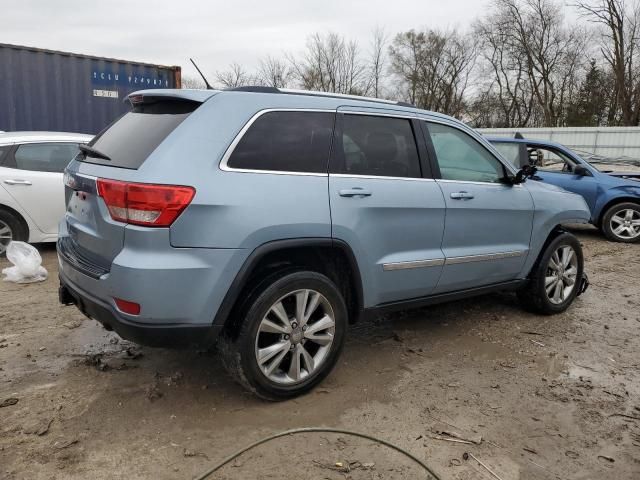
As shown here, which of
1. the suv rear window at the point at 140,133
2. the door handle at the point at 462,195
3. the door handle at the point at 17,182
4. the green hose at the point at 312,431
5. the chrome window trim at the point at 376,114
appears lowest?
the green hose at the point at 312,431

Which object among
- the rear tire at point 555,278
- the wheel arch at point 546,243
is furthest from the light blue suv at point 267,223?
the rear tire at point 555,278

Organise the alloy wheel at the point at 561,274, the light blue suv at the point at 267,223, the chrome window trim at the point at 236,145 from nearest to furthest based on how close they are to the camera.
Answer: the light blue suv at the point at 267,223 → the chrome window trim at the point at 236,145 → the alloy wheel at the point at 561,274

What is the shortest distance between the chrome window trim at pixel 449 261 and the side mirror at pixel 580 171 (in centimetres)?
502

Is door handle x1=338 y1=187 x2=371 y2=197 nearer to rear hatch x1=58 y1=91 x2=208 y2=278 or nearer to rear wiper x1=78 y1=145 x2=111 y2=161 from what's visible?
rear hatch x1=58 y1=91 x2=208 y2=278

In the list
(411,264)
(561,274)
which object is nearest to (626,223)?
(561,274)

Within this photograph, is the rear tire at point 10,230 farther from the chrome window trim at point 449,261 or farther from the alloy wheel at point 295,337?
the chrome window trim at point 449,261

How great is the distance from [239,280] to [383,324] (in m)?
2.09

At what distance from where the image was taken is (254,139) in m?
2.91

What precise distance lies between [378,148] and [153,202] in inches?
62.1

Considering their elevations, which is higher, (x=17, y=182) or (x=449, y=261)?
(x=17, y=182)

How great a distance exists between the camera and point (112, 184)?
105 inches

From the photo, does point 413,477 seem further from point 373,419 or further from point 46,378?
point 46,378

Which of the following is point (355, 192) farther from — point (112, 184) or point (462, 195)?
point (112, 184)

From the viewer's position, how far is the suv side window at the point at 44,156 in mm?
6181
